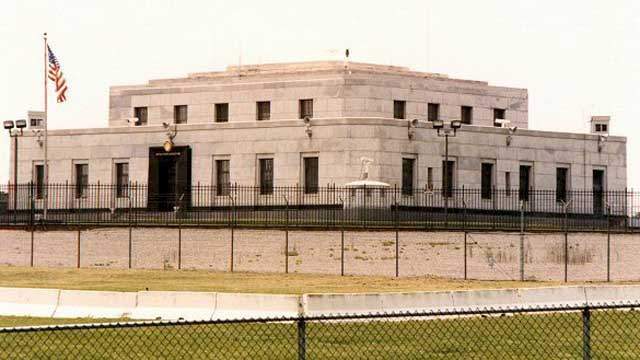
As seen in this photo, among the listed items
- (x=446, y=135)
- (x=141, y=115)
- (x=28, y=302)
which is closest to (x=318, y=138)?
(x=446, y=135)

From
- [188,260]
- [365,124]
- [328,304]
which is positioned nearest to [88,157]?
[365,124]

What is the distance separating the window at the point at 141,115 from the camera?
8094 centimetres

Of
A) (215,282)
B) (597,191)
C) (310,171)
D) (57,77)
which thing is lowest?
(215,282)

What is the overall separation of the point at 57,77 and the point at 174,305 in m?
43.6

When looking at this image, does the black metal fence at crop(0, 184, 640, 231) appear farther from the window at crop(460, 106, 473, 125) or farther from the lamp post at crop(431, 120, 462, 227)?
the window at crop(460, 106, 473, 125)

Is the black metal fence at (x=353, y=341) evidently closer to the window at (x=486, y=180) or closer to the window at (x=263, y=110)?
the window at (x=486, y=180)

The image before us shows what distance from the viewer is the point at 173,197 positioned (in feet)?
244

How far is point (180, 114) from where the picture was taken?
79.7 m

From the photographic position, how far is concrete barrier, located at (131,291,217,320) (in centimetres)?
2909

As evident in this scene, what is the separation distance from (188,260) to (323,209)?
1374 cm

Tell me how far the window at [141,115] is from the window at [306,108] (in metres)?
10.7

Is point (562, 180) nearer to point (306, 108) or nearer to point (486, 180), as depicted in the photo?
point (486, 180)

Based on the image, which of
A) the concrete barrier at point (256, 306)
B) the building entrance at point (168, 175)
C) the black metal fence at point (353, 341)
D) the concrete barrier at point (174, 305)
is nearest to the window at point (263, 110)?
the building entrance at point (168, 175)

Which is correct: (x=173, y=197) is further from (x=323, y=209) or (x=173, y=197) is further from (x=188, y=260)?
(x=188, y=260)
